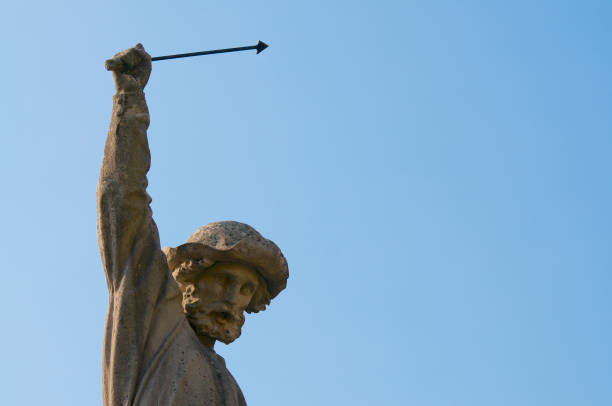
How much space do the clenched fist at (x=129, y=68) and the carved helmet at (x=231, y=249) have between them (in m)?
1.26

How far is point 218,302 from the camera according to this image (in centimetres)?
941

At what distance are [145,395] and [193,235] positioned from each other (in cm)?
163

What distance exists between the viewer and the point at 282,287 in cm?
987

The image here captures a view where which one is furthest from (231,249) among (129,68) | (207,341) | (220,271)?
(129,68)

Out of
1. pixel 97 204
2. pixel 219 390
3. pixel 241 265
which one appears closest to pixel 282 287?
pixel 241 265

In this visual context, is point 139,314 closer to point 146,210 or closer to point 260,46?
point 146,210

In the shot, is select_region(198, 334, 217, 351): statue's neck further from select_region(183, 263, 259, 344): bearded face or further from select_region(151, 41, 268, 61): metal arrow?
select_region(151, 41, 268, 61): metal arrow

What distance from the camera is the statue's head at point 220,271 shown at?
30.7 feet

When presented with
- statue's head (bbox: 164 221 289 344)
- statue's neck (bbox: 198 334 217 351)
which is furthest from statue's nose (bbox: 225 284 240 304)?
statue's neck (bbox: 198 334 217 351)

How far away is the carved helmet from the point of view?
9.36 metres

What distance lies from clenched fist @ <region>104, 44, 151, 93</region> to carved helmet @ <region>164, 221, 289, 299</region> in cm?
126

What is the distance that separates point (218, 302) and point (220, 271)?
0.23 meters

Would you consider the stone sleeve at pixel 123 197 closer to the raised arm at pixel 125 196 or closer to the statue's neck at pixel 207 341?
the raised arm at pixel 125 196

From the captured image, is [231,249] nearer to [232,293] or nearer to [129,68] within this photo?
[232,293]
